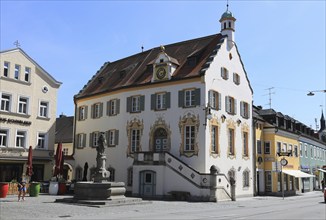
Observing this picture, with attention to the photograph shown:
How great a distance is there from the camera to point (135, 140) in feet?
116

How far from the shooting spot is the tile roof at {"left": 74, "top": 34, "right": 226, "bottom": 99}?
3324 cm

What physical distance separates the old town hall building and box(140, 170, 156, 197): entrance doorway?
78 mm

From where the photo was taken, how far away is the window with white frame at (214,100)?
104 ft

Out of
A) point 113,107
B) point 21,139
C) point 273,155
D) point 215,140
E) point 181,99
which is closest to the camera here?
point 215,140

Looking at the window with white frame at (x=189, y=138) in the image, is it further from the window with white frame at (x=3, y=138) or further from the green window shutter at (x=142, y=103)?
the window with white frame at (x=3, y=138)

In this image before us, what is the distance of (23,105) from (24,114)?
0.92 metres

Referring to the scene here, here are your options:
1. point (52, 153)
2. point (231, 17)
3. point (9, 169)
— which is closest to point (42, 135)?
point (52, 153)

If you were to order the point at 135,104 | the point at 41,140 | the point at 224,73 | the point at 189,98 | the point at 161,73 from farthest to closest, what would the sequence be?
the point at 41,140 < the point at 135,104 < the point at 224,73 < the point at 161,73 < the point at 189,98

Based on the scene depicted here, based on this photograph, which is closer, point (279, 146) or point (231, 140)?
point (231, 140)

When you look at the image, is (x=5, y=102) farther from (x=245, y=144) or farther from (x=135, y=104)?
(x=245, y=144)

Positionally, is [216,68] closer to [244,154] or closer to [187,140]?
[187,140]

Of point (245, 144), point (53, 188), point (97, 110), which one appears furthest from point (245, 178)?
point (53, 188)

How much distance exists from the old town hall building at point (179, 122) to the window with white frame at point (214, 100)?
0.08 m

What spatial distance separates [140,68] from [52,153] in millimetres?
11810
